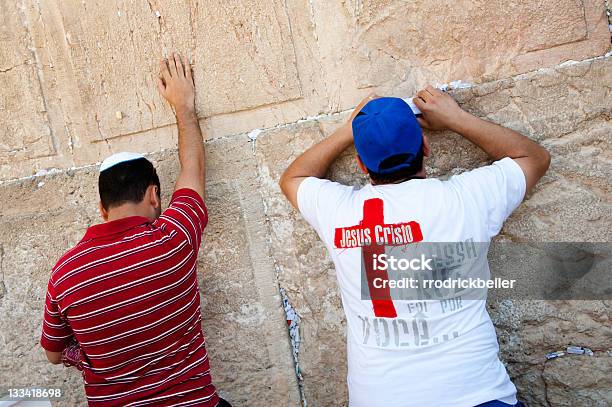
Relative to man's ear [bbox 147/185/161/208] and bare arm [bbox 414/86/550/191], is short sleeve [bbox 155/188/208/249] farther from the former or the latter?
bare arm [bbox 414/86/550/191]

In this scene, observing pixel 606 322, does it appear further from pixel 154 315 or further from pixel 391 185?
pixel 154 315

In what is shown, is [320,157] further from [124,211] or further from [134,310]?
[134,310]

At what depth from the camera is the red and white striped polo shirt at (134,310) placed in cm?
189

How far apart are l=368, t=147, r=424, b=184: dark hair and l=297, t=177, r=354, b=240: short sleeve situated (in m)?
0.15

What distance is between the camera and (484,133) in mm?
2027

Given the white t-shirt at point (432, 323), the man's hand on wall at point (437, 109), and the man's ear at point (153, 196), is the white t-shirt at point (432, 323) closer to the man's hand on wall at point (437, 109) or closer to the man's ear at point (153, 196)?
the man's hand on wall at point (437, 109)

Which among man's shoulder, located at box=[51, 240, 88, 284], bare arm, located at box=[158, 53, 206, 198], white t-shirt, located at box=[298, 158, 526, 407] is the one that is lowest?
white t-shirt, located at box=[298, 158, 526, 407]

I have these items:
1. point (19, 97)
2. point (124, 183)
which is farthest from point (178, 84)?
point (19, 97)

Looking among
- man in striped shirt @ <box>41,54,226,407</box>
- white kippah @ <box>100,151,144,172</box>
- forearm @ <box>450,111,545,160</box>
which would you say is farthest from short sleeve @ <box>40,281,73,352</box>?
forearm @ <box>450,111,545,160</box>

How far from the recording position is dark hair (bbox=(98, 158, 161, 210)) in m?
2.07

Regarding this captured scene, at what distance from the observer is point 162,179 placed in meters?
2.52

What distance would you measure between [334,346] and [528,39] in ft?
4.91

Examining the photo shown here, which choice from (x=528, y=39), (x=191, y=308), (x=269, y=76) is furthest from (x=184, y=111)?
(x=528, y=39)

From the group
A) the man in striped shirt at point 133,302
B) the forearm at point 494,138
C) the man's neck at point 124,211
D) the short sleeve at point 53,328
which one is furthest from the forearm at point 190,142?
the forearm at point 494,138
